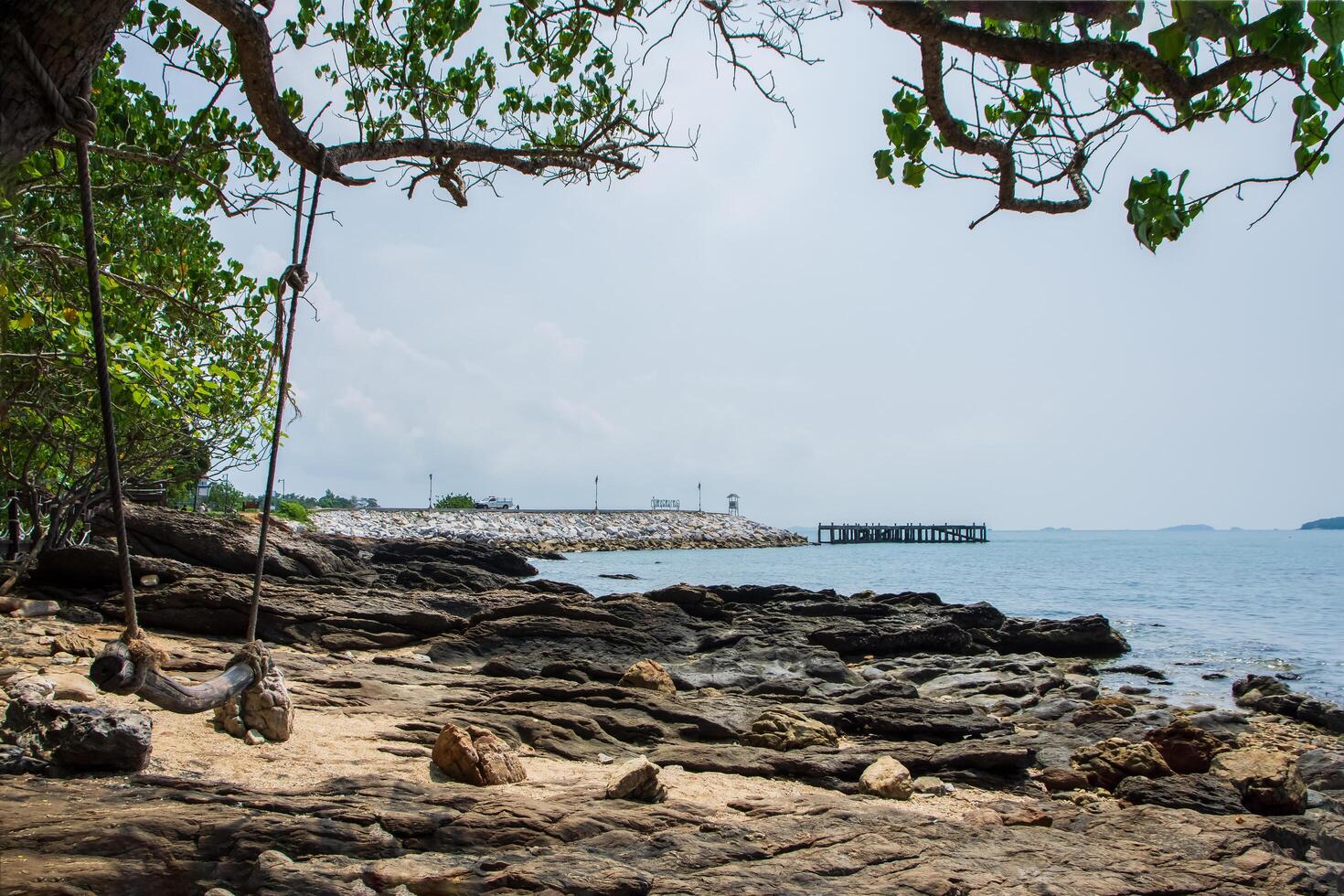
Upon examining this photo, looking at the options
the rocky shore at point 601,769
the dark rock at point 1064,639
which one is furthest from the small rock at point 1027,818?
the dark rock at point 1064,639

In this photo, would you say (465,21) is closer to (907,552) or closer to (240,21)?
(240,21)

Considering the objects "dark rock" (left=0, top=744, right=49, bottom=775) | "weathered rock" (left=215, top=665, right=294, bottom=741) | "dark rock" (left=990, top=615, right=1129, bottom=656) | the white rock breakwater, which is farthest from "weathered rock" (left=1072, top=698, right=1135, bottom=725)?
the white rock breakwater

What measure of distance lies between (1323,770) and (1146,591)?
33.0 meters

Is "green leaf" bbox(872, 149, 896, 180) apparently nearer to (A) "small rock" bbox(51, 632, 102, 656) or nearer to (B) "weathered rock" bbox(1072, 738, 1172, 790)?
(B) "weathered rock" bbox(1072, 738, 1172, 790)

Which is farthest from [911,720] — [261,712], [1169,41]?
[1169,41]

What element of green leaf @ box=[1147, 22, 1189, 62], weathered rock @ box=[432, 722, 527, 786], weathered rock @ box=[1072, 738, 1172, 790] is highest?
green leaf @ box=[1147, 22, 1189, 62]

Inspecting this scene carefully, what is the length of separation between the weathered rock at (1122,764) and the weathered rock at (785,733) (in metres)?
1.99

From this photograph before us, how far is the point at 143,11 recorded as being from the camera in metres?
7.18

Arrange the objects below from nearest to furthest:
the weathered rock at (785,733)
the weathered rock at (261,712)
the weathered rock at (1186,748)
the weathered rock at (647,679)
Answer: the weathered rock at (261,712)
the weathered rock at (1186,748)
the weathered rock at (785,733)
the weathered rock at (647,679)

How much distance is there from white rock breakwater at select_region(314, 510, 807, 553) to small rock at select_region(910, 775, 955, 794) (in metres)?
48.9

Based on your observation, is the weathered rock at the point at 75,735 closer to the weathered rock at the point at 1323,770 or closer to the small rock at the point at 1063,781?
the small rock at the point at 1063,781

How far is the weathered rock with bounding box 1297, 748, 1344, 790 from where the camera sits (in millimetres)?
7776

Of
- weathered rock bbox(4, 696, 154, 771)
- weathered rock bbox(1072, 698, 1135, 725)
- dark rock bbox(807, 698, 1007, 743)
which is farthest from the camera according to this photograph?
weathered rock bbox(1072, 698, 1135, 725)

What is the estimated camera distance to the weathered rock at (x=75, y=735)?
15.1 ft
